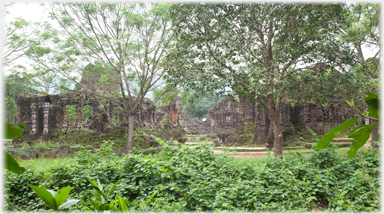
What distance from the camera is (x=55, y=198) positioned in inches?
66.7

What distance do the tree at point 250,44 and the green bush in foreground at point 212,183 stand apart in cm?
211

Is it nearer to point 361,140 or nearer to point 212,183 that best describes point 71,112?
point 212,183

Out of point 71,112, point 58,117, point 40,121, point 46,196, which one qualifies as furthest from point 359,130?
point 40,121

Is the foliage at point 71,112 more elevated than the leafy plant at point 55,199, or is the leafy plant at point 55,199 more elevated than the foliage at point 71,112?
the foliage at point 71,112

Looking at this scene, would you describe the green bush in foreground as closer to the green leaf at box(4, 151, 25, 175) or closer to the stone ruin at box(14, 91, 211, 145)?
the green leaf at box(4, 151, 25, 175)

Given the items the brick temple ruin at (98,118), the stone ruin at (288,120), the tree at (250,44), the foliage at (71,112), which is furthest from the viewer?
the stone ruin at (288,120)

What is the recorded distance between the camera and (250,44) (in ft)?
22.2

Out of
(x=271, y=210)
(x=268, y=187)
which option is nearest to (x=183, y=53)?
(x=268, y=187)

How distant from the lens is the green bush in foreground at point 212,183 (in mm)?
3807

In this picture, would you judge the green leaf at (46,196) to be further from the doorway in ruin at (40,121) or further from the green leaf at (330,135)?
the doorway in ruin at (40,121)

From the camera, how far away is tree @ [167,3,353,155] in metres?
6.25

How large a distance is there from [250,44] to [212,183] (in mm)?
4291

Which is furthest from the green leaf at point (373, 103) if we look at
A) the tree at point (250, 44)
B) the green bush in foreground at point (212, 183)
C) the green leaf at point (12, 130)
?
the tree at point (250, 44)

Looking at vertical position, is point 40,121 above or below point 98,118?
below
